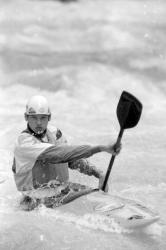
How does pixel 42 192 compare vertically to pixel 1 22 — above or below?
below

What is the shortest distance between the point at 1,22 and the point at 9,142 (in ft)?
39.1

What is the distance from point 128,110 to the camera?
203 inches

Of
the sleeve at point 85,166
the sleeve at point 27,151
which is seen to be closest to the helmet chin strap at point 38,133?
the sleeve at point 27,151

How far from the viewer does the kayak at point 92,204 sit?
197 inches

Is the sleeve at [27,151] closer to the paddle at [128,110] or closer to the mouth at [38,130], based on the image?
the mouth at [38,130]

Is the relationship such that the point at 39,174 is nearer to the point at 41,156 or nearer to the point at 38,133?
the point at 41,156

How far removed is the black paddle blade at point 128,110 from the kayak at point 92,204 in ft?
2.51

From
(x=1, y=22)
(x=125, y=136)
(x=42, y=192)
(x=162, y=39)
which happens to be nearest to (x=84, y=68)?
(x=162, y=39)

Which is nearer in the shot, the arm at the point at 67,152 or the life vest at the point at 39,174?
the arm at the point at 67,152

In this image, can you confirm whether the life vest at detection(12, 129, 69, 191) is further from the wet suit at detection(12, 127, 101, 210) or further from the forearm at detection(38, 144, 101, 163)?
the forearm at detection(38, 144, 101, 163)

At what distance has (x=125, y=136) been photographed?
596 inches

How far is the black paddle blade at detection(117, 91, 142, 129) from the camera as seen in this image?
16.7 feet

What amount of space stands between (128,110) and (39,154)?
966 mm

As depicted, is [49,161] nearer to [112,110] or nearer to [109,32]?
[112,110]
